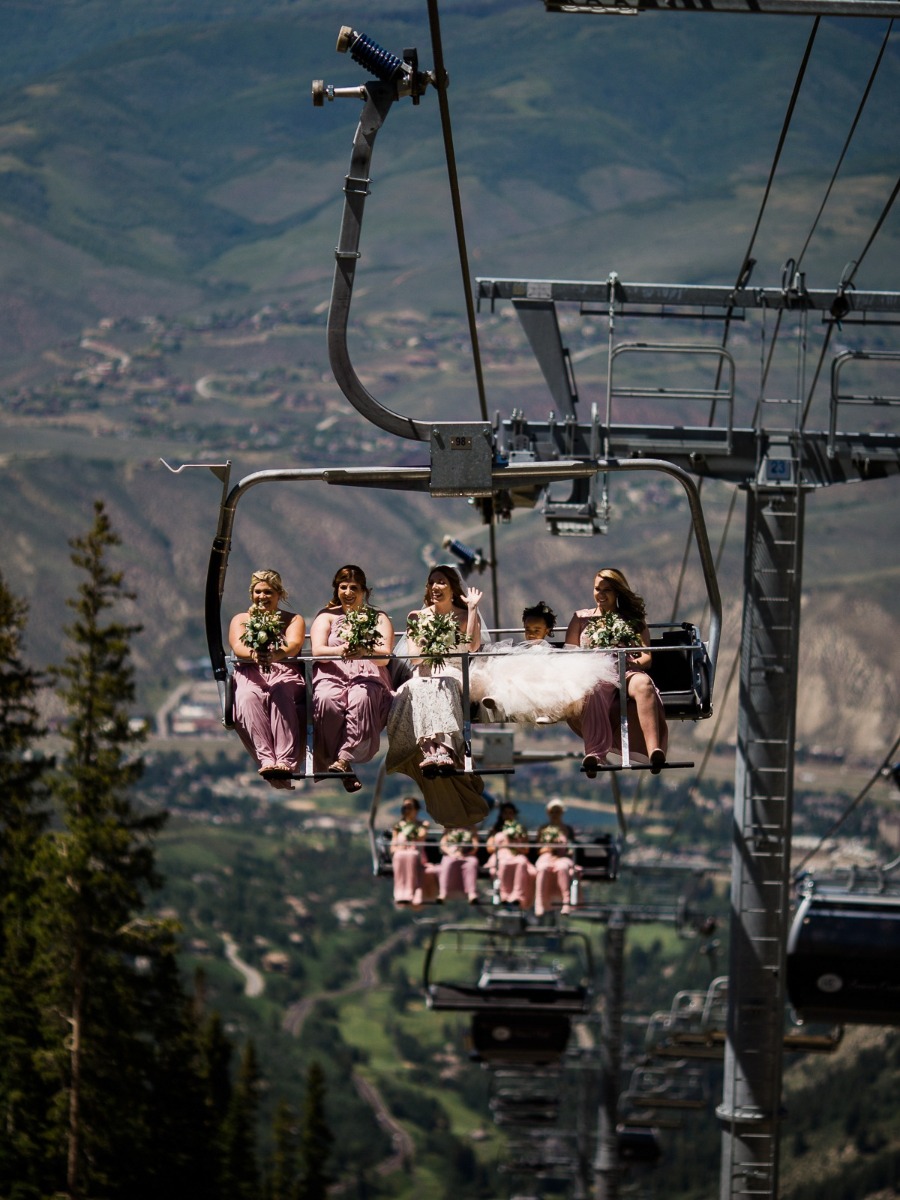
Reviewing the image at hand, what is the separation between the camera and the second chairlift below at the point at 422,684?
12.4 m

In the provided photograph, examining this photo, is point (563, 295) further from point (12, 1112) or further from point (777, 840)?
point (12, 1112)

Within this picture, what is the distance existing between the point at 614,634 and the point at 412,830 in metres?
10.8

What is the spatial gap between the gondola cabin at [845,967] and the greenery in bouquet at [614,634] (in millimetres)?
8931

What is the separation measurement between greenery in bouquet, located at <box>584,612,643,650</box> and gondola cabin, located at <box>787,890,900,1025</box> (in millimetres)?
8931

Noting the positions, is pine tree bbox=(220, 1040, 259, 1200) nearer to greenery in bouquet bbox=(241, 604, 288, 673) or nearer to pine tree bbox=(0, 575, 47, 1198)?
pine tree bbox=(0, 575, 47, 1198)

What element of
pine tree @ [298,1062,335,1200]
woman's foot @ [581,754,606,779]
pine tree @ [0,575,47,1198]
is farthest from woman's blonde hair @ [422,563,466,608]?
pine tree @ [298,1062,335,1200]

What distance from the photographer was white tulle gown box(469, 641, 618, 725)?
1243 centimetres

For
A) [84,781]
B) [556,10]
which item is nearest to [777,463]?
[556,10]

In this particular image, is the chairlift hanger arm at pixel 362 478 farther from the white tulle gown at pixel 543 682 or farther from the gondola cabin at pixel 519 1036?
the gondola cabin at pixel 519 1036

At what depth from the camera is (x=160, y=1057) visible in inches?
1806

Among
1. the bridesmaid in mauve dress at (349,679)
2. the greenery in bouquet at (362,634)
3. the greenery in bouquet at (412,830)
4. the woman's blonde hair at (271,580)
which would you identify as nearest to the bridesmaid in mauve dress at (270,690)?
the woman's blonde hair at (271,580)

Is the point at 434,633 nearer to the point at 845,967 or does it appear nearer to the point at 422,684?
the point at 422,684

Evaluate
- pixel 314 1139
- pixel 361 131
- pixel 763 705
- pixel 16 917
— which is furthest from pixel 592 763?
pixel 314 1139

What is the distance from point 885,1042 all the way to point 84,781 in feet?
484
